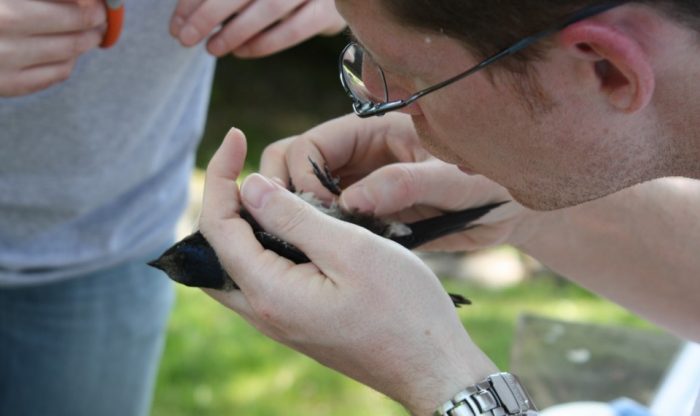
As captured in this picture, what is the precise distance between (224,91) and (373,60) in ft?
18.1

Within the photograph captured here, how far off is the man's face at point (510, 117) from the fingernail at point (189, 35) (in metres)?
0.52

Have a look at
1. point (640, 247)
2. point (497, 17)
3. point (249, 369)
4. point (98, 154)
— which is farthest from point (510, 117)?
point (249, 369)

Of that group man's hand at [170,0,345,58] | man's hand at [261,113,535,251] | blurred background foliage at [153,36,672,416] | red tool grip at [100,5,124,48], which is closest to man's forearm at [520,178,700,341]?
man's hand at [261,113,535,251]

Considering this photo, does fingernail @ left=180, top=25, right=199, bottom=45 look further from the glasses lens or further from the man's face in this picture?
the man's face

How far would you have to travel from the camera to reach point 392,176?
171 cm

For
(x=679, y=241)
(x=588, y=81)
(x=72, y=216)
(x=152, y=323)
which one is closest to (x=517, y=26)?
(x=588, y=81)

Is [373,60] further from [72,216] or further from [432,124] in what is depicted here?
[72,216]

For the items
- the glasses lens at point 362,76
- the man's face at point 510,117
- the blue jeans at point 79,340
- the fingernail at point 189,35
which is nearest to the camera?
the man's face at point 510,117

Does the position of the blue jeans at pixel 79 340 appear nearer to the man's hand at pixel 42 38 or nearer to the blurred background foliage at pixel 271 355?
the man's hand at pixel 42 38

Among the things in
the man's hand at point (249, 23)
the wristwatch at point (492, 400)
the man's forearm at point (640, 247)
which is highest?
the man's hand at point (249, 23)

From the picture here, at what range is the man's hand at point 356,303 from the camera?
136cm

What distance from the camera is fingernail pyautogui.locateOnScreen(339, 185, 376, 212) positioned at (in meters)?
1.68

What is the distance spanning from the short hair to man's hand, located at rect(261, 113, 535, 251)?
471 millimetres

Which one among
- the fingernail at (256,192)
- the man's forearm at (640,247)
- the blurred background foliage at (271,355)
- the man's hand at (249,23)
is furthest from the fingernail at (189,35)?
the blurred background foliage at (271,355)
